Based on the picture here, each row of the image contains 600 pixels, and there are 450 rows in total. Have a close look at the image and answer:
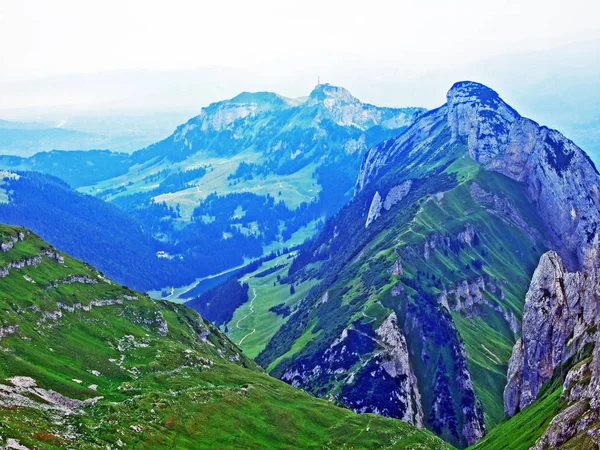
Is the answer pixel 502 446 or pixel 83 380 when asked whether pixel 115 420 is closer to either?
pixel 83 380

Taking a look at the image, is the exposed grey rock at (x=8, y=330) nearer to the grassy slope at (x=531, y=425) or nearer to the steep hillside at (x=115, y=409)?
the steep hillside at (x=115, y=409)

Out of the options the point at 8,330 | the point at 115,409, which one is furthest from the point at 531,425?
the point at 8,330

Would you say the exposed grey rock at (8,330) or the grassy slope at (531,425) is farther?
the exposed grey rock at (8,330)

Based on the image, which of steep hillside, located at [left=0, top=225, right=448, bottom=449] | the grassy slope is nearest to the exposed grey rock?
steep hillside, located at [left=0, top=225, right=448, bottom=449]

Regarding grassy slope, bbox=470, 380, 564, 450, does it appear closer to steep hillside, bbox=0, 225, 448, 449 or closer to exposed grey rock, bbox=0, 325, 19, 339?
steep hillside, bbox=0, 225, 448, 449

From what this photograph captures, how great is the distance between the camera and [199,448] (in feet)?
529

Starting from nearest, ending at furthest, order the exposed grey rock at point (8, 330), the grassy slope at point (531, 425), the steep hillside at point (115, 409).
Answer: the steep hillside at point (115, 409), the grassy slope at point (531, 425), the exposed grey rock at point (8, 330)

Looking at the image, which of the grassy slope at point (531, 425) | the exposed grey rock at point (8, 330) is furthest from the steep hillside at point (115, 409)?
the grassy slope at point (531, 425)

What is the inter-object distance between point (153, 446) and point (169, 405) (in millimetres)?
24387

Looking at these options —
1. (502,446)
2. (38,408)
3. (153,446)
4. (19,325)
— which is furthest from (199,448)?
(502,446)

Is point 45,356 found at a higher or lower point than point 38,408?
higher

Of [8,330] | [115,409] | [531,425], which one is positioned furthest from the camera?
[8,330]

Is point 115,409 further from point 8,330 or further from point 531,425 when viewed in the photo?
point 531,425

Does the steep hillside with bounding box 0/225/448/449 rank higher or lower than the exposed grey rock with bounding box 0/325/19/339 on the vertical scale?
lower
